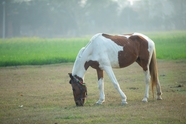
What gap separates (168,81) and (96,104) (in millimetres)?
4381

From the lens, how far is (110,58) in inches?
374

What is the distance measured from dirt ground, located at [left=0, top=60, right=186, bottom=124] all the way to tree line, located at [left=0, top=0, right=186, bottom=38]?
3326cm

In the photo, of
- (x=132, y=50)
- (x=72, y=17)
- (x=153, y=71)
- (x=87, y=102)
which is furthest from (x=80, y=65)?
(x=72, y=17)

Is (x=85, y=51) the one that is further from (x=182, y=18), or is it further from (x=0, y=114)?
(x=182, y=18)

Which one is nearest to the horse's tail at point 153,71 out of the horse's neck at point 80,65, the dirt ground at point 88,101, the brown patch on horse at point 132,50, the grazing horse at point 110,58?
the grazing horse at point 110,58

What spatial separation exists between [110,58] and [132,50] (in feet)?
2.12

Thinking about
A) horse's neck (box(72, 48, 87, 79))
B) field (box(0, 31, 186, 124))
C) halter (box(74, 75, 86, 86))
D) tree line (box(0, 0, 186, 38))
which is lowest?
tree line (box(0, 0, 186, 38))

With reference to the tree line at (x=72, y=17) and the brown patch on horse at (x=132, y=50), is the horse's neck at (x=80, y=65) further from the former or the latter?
the tree line at (x=72, y=17)

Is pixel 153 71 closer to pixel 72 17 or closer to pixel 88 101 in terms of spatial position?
pixel 88 101

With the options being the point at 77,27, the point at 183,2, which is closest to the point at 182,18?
the point at 183,2

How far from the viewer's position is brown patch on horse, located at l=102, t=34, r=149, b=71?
967 cm

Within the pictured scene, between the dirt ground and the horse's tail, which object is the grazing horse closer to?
the horse's tail

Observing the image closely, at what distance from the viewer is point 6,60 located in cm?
2086

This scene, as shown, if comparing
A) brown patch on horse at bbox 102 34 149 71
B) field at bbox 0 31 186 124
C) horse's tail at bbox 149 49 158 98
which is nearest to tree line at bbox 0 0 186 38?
field at bbox 0 31 186 124
